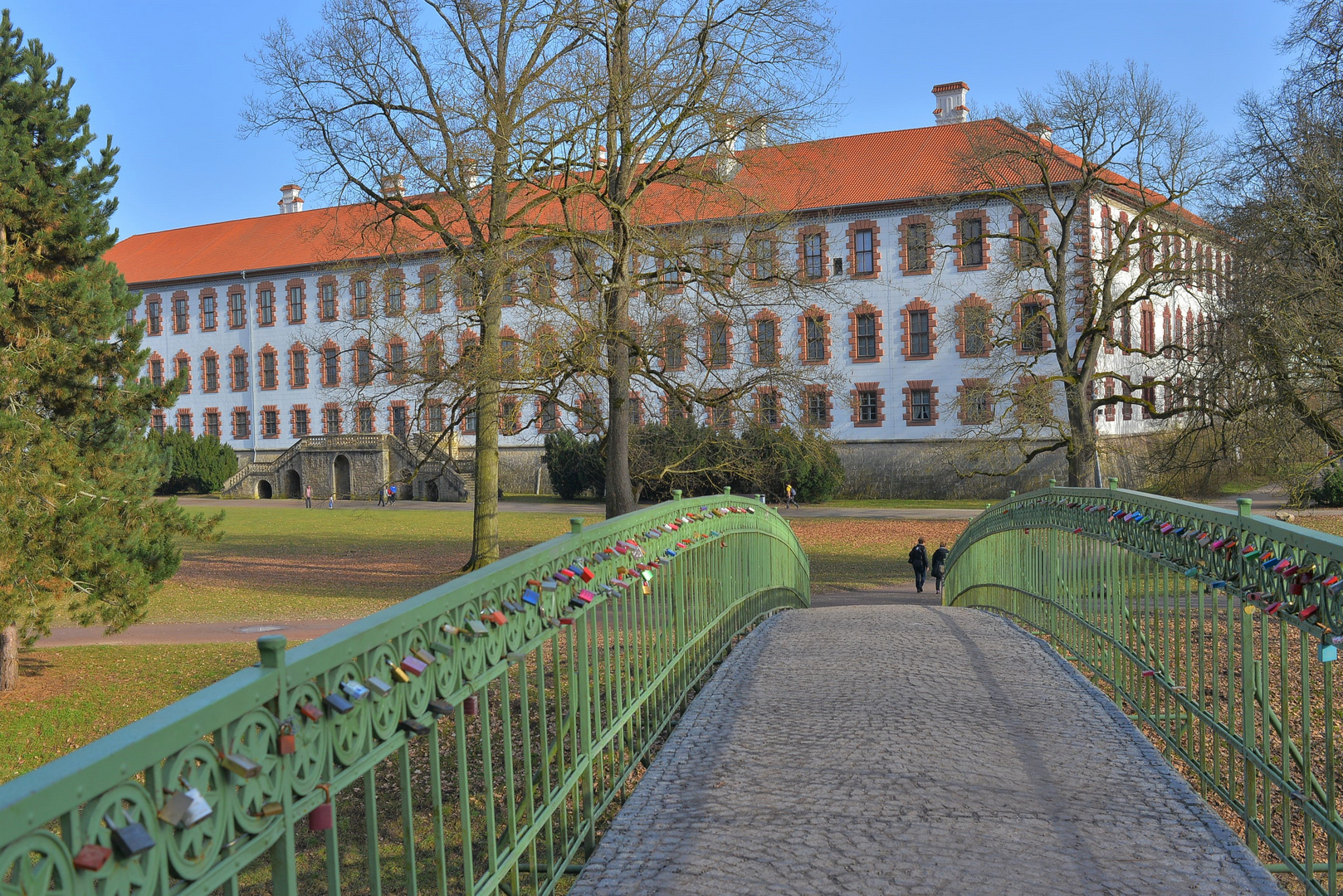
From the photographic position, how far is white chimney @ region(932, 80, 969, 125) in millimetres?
51719

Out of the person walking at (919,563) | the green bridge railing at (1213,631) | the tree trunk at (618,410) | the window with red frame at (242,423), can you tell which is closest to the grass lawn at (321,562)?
the tree trunk at (618,410)

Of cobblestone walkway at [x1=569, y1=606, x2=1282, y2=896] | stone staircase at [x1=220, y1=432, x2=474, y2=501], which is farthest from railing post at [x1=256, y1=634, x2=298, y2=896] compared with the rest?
stone staircase at [x1=220, y1=432, x2=474, y2=501]

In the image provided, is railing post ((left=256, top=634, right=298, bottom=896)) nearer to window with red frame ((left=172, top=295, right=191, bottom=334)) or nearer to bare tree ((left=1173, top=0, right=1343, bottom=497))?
bare tree ((left=1173, top=0, right=1343, bottom=497))

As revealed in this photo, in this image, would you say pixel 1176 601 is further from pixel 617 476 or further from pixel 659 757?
pixel 617 476

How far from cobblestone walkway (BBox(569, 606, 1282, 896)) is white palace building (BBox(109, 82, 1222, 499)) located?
25.3 metres

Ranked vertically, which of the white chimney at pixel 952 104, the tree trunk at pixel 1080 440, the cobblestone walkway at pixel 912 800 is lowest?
the cobblestone walkway at pixel 912 800

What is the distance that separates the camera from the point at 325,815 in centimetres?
258

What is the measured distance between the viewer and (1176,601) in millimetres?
6156

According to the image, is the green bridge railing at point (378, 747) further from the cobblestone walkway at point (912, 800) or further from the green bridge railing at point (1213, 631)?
the green bridge railing at point (1213, 631)

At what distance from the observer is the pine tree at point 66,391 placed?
1284cm

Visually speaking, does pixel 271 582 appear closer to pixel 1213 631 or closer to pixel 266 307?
pixel 1213 631

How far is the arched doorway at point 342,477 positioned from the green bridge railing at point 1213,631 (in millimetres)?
53242

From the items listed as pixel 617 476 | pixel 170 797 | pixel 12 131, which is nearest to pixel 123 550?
pixel 12 131

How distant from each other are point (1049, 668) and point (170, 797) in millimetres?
7510
